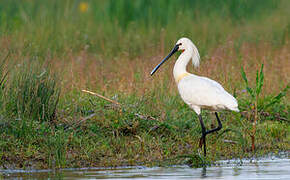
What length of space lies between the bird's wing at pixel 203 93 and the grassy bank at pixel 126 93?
18.2 inches

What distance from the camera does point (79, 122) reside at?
351 inches

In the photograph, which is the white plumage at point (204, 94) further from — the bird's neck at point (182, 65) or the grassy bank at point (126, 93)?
the grassy bank at point (126, 93)

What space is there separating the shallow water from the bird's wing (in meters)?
0.82

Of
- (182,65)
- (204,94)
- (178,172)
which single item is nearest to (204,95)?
(204,94)

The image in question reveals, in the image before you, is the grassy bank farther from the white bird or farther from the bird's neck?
the bird's neck

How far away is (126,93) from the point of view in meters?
10.8

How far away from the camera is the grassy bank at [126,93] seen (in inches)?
328

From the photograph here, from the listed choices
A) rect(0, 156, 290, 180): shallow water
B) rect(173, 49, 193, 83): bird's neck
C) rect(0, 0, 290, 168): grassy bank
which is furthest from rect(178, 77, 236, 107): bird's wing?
rect(0, 156, 290, 180): shallow water

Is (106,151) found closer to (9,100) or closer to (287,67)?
(9,100)

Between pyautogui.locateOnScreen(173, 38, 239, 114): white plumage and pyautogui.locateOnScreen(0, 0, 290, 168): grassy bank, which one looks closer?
pyautogui.locateOnScreen(0, 0, 290, 168): grassy bank

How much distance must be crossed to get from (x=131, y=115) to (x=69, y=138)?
1060 millimetres

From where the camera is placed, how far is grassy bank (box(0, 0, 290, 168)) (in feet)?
27.3

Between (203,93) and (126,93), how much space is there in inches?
91.2

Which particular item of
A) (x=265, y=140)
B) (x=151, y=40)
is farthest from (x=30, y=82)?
(x=151, y=40)
